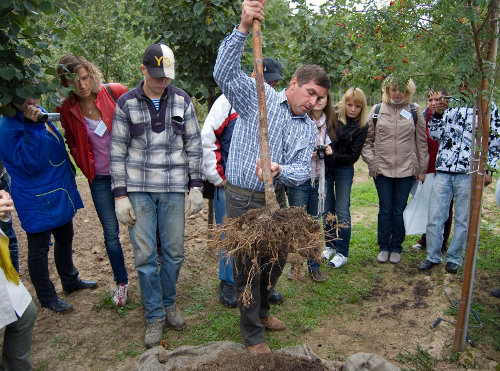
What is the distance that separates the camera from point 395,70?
2760 millimetres

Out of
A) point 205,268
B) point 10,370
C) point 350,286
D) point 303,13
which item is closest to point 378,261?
point 350,286

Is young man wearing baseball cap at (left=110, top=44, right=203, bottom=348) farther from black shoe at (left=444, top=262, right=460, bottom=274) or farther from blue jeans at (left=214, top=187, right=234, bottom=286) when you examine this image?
Answer: black shoe at (left=444, top=262, right=460, bottom=274)

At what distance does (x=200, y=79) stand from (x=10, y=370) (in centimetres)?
300

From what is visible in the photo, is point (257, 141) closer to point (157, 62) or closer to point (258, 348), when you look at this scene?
point (157, 62)

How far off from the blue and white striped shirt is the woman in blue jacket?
1.46 metres

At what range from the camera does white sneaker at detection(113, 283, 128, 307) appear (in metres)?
3.67

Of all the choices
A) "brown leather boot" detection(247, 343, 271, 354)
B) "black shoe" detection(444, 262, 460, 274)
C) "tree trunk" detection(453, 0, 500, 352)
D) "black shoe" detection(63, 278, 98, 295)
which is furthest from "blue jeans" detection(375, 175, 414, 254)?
"black shoe" detection(63, 278, 98, 295)

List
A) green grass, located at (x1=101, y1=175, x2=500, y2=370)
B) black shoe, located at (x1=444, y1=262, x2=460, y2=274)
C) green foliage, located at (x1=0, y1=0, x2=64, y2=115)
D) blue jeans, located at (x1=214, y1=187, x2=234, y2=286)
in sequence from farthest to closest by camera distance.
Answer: black shoe, located at (x1=444, y1=262, x2=460, y2=274) < blue jeans, located at (x1=214, y1=187, x2=234, y2=286) < green grass, located at (x1=101, y1=175, x2=500, y2=370) < green foliage, located at (x1=0, y1=0, x2=64, y2=115)

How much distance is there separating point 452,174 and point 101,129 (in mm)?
3435

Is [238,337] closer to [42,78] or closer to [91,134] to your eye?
[91,134]

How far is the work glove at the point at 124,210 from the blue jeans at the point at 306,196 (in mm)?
1578

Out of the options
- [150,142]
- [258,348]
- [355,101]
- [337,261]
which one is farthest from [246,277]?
[355,101]

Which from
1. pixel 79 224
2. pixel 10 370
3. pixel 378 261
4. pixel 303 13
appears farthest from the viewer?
pixel 79 224

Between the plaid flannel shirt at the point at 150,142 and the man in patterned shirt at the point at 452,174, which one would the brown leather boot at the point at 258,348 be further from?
the man in patterned shirt at the point at 452,174
